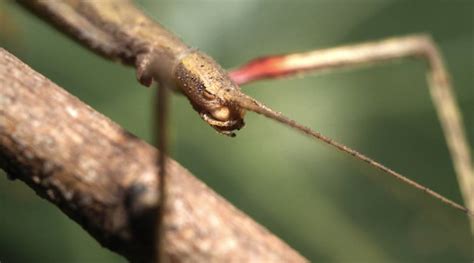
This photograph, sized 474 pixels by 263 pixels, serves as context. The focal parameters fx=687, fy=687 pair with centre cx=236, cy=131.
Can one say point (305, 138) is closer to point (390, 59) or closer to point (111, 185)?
point (390, 59)

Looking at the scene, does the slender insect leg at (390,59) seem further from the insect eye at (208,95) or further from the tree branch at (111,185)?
the tree branch at (111,185)

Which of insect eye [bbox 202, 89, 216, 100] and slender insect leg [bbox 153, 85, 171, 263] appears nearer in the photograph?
slender insect leg [bbox 153, 85, 171, 263]

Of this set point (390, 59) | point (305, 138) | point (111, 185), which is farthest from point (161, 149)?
point (305, 138)

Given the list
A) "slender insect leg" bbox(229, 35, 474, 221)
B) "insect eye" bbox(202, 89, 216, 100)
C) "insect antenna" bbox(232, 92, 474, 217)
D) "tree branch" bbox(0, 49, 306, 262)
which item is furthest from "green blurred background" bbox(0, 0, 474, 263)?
"tree branch" bbox(0, 49, 306, 262)

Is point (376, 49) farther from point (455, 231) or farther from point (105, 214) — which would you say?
point (105, 214)

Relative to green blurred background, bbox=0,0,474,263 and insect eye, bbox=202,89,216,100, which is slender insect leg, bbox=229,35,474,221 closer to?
green blurred background, bbox=0,0,474,263

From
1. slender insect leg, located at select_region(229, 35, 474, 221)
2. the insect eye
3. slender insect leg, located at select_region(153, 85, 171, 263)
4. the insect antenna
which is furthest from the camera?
slender insect leg, located at select_region(229, 35, 474, 221)

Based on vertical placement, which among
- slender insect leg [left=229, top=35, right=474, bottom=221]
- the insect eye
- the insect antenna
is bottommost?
the insect antenna

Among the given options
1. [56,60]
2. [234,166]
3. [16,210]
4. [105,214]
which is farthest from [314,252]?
[105,214]

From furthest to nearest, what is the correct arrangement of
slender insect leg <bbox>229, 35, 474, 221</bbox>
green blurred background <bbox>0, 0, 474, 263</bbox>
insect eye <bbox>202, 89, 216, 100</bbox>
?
1. green blurred background <bbox>0, 0, 474, 263</bbox>
2. slender insect leg <bbox>229, 35, 474, 221</bbox>
3. insect eye <bbox>202, 89, 216, 100</bbox>
